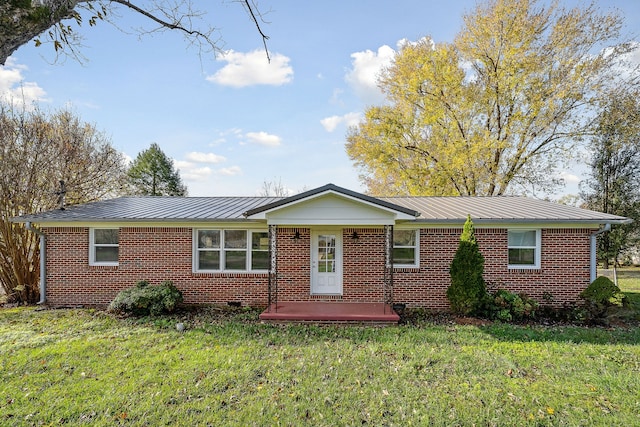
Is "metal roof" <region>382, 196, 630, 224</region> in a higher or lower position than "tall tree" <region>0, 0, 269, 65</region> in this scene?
lower

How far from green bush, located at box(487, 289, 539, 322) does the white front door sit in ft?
14.4

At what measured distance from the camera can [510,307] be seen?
8.91m

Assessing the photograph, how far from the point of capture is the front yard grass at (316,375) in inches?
168

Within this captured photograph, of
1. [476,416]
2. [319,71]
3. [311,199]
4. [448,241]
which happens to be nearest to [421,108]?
[319,71]

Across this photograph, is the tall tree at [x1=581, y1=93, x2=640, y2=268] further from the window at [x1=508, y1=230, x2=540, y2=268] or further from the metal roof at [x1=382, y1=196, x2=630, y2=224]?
the window at [x1=508, y1=230, x2=540, y2=268]

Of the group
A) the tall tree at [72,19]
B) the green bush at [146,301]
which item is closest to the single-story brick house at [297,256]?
the green bush at [146,301]

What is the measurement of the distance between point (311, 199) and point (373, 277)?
11.1 feet

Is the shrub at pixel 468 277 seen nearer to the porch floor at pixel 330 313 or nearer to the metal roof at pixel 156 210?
the porch floor at pixel 330 313

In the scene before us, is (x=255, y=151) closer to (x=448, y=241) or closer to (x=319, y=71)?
(x=319, y=71)

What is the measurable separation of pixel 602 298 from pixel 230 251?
10645mm

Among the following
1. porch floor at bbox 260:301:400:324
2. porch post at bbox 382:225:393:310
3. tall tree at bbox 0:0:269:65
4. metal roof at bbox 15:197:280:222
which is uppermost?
tall tree at bbox 0:0:269:65

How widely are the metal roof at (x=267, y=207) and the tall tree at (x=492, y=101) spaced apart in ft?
22.8

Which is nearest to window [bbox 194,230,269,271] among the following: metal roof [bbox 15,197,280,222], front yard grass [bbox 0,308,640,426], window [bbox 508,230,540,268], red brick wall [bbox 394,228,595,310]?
metal roof [bbox 15,197,280,222]

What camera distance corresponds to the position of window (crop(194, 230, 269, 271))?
1021 centimetres
